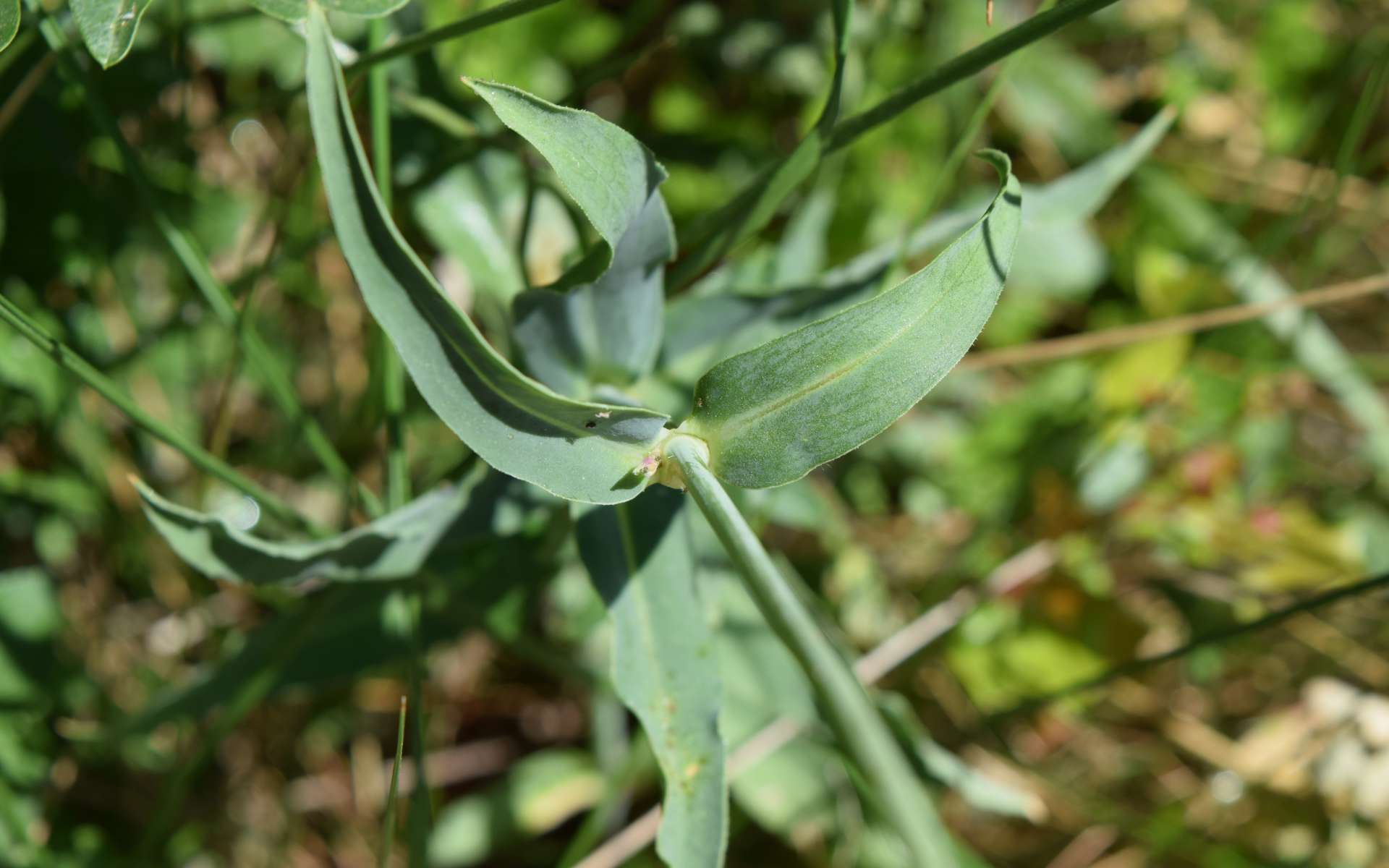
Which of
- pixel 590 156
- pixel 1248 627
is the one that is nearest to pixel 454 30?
pixel 590 156

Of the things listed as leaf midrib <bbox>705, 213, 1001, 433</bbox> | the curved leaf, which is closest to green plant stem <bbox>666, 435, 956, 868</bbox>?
leaf midrib <bbox>705, 213, 1001, 433</bbox>

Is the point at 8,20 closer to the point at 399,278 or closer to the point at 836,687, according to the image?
the point at 399,278

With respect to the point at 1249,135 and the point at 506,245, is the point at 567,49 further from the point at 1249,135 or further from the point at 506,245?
the point at 1249,135

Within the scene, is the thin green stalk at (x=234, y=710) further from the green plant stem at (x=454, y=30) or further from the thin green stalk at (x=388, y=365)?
the green plant stem at (x=454, y=30)

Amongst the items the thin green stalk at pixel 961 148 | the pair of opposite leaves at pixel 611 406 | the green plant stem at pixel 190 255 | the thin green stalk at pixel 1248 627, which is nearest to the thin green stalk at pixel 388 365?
the green plant stem at pixel 190 255

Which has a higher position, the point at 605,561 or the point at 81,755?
the point at 605,561

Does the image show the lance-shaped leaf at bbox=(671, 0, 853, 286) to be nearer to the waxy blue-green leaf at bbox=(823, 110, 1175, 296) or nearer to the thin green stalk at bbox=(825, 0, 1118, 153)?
the thin green stalk at bbox=(825, 0, 1118, 153)

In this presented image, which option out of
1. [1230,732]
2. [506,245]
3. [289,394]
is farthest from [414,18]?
[1230,732]
